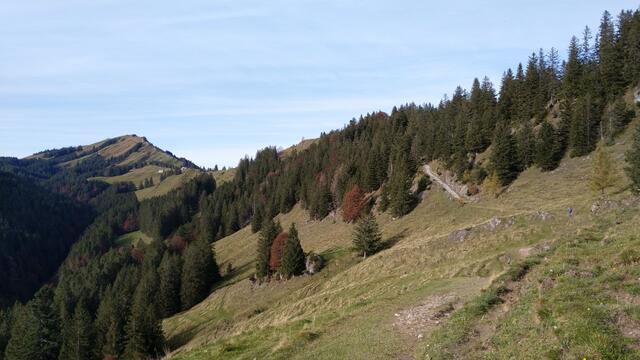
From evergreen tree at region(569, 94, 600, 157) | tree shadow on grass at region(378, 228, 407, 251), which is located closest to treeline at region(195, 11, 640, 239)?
evergreen tree at region(569, 94, 600, 157)

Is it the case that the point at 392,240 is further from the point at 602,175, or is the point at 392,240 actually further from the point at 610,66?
the point at 610,66

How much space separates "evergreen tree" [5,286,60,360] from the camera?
75.4 metres

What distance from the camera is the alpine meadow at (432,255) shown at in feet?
50.4

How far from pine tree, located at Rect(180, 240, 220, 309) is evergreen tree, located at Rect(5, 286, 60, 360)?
26.1 m

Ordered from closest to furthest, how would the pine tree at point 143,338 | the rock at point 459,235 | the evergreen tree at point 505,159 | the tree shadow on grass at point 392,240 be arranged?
the rock at point 459,235 → the pine tree at point 143,338 → the tree shadow on grass at point 392,240 → the evergreen tree at point 505,159

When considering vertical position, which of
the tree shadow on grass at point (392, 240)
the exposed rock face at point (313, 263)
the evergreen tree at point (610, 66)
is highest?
the evergreen tree at point (610, 66)

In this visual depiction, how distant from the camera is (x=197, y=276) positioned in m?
96.6

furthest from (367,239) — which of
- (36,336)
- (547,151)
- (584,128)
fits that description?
(36,336)

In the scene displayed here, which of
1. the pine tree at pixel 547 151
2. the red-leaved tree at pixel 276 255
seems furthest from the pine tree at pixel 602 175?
the red-leaved tree at pixel 276 255

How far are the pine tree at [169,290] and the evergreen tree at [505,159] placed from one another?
77624 mm

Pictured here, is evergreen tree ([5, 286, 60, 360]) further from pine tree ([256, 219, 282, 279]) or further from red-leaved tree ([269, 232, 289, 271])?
red-leaved tree ([269, 232, 289, 271])

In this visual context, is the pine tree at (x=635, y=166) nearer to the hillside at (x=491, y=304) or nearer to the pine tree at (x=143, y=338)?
the hillside at (x=491, y=304)

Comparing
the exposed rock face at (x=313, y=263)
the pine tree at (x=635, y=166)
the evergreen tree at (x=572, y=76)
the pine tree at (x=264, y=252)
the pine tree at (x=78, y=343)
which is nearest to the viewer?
the pine tree at (x=635, y=166)

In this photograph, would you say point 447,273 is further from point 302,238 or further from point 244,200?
point 244,200
